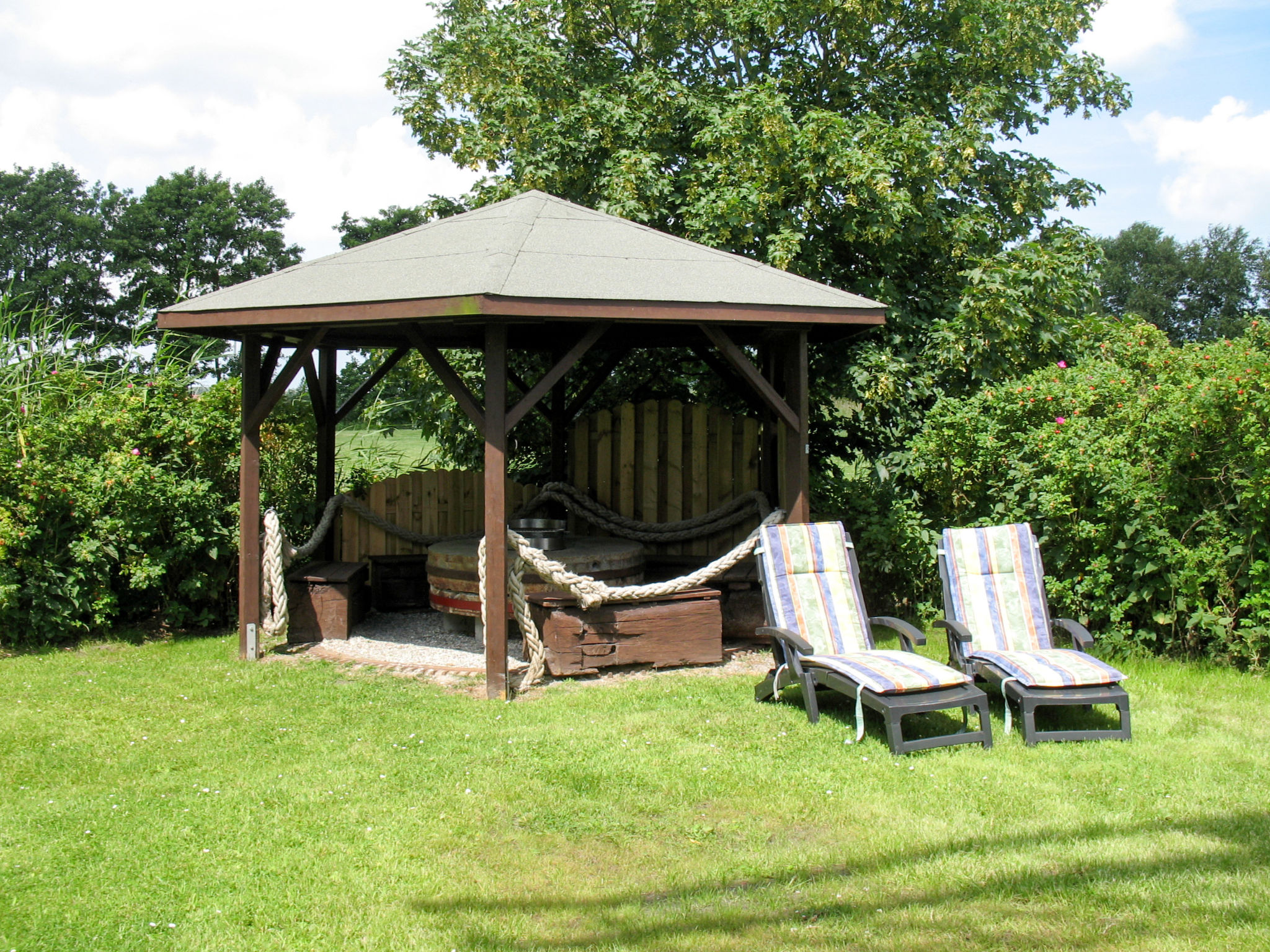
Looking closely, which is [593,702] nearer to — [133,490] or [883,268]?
[133,490]

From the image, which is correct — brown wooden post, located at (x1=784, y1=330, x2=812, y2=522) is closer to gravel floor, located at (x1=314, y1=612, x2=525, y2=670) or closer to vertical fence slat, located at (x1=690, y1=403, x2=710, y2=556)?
vertical fence slat, located at (x1=690, y1=403, x2=710, y2=556)

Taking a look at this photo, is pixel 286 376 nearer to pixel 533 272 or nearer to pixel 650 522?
pixel 533 272

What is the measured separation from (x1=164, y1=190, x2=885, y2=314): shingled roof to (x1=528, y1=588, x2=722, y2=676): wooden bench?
226 centimetres

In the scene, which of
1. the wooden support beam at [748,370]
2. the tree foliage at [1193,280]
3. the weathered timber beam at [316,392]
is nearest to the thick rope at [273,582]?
the weathered timber beam at [316,392]

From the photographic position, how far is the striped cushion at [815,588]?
21.4 feet

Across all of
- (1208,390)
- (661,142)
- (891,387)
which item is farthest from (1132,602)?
(661,142)

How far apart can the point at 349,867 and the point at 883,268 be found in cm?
842

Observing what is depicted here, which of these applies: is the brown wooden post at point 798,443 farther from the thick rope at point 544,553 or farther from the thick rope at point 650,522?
the thick rope at point 650,522

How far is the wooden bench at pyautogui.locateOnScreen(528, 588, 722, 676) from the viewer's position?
7.15m

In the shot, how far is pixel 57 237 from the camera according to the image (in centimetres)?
5244

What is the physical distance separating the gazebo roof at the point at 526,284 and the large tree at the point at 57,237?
4784 cm

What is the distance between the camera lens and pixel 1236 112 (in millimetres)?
50500

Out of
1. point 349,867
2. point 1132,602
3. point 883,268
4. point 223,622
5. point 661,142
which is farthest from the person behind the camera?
point 661,142

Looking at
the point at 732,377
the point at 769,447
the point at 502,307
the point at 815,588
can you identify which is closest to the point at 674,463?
the point at 769,447
